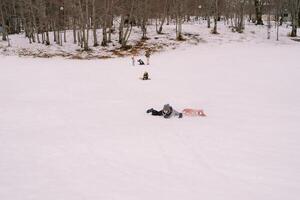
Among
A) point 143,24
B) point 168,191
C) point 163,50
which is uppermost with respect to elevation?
point 143,24

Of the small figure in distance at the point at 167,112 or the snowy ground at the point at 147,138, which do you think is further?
the small figure in distance at the point at 167,112

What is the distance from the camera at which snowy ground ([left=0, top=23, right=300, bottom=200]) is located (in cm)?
711

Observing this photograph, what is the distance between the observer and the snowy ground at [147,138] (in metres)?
7.11

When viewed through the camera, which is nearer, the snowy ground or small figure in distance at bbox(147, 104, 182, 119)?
the snowy ground

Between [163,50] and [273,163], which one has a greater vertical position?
[163,50]

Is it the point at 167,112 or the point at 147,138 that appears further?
the point at 167,112

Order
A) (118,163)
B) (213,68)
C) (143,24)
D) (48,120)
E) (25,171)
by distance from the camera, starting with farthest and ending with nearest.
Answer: (143,24), (213,68), (48,120), (118,163), (25,171)

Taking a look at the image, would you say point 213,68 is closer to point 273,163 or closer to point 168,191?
point 273,163

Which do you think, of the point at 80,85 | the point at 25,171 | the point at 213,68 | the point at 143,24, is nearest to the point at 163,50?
the point at 143,24

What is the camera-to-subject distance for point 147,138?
10320 mm

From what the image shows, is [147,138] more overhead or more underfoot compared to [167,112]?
more underfoot

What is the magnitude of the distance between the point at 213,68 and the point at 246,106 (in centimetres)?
1147

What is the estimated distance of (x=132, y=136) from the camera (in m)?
Result: 10.5

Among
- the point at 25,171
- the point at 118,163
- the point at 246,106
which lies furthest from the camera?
the point at 246,106
